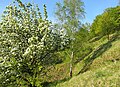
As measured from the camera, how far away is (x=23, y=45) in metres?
26.5

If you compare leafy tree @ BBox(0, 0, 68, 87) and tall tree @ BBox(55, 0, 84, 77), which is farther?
tall tree @ BBox(55, 0, 84, 77)

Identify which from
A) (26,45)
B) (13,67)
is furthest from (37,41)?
(13,67)

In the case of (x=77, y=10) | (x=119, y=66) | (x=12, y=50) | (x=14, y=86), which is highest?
(x=77, y=10)

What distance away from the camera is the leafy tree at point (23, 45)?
2588 centimetres

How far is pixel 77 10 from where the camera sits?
1893 inches

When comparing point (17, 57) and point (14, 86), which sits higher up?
point (17, 57)

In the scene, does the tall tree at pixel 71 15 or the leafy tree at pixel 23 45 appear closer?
the leafy tree at pixel 23 45

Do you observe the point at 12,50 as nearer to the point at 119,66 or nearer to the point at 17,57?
the point at 17,57

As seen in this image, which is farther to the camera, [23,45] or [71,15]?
[71,15]

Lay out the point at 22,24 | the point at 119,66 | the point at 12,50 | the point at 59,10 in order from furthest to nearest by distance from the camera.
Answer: the point at 59,10 → the point at 22,24 → the point at 12,50 → the point at 119,66

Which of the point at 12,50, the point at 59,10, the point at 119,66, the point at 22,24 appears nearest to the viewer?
the point at 119,66

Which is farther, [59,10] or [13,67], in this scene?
[59,10]

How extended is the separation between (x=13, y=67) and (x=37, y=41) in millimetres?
3549

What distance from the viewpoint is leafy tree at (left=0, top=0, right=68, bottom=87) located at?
25.9 meters
